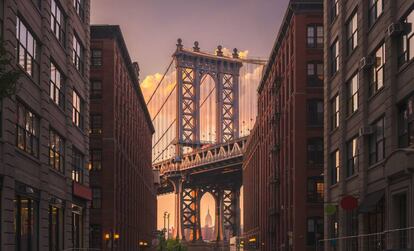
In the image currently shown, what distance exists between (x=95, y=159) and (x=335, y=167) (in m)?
32.8

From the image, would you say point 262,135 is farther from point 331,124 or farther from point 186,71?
point 186,71

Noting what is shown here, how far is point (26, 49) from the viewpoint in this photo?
3409cm

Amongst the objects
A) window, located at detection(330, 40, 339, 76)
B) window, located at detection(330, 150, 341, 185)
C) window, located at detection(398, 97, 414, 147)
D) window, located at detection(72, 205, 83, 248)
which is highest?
window, located at detection(330, 40, 339, 76)

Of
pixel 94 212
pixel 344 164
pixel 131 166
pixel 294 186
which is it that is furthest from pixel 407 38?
pixel 131 166

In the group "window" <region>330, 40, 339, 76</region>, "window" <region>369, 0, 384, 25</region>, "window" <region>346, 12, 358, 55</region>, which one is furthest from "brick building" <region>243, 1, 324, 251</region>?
"window" <region>369, 0, 384, 25</region>

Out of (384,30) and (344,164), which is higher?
(384,30)

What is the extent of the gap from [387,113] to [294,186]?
1403 inches

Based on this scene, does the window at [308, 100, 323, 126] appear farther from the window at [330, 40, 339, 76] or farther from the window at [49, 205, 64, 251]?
the window at [49, 205, 64, 251]

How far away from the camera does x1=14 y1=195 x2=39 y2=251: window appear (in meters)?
32.6

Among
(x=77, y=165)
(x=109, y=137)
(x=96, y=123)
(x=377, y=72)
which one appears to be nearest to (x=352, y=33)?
(x=377, y=72)

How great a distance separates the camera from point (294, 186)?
6738 centimetres

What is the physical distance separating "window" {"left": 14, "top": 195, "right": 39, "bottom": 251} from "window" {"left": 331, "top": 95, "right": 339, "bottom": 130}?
1715 centimetres

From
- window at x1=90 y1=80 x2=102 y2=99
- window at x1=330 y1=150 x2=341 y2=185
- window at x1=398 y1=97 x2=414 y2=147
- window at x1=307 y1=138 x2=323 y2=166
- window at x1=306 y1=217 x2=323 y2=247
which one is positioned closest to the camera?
window at x1=398 y1=97 x2=414 y2=147

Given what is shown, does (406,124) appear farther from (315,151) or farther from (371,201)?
(315,151)
